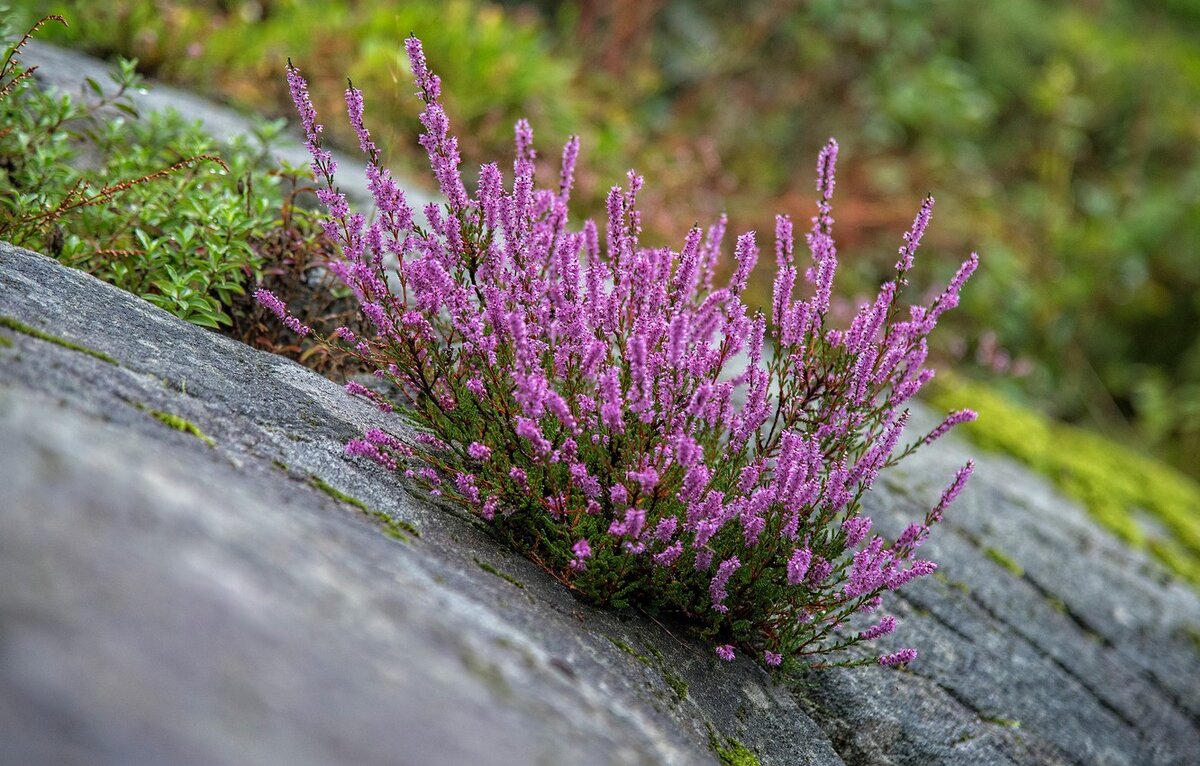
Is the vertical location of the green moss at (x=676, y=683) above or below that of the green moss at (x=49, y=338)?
above

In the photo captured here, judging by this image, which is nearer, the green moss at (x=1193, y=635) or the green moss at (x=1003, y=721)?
the green moss at (x=1003, y=721)

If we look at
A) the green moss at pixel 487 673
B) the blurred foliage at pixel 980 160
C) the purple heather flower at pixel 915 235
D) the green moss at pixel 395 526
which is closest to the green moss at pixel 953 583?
the purple heather flower at pixel 915 235

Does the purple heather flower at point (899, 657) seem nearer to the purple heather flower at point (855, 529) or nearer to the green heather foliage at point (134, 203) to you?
the purple heather flower at point (855, 529)

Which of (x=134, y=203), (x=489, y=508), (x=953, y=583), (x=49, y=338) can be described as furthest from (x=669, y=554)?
(x=134, y=203)

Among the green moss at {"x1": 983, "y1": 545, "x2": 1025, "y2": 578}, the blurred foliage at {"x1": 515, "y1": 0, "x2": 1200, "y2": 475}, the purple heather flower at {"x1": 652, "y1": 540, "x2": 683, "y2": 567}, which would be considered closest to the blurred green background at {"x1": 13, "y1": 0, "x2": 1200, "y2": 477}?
the blurred foliage at {"x1": 515, "y1": 0, "x2": 1200, "y2": 475}

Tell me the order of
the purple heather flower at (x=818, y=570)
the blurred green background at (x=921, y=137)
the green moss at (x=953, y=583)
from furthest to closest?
the blurred green background at (x=921, y=137) < the green moss at (x=953, y=583) < the purple heather flower at (x=818, y=570)

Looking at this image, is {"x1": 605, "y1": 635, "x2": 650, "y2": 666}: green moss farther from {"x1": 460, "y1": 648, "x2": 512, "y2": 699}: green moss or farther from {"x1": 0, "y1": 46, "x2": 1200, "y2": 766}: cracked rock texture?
{"x1": 460, "y1": 648, "x2": 512, "y2": 699}: green moss

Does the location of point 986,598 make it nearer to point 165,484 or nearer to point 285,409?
point 285,409
